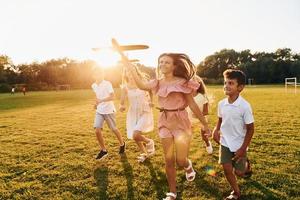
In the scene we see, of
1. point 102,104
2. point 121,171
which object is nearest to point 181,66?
point 121,171

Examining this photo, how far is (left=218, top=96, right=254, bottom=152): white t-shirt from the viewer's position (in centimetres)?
446

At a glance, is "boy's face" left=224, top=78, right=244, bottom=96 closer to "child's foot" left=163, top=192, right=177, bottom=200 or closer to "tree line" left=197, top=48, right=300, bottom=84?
"child's foot" left=163, top=192, right=177, bottom=200

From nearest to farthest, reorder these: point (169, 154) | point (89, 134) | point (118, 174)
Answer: point (169, 154) < point (118, 174) < point (89, 134)

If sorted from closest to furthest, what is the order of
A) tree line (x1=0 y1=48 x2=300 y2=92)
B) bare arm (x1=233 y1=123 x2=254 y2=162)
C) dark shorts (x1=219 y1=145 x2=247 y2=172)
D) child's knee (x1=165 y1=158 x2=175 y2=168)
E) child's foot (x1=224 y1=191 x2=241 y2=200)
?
bare arm (x1=233 y1=123 x2=254 y2=162) < dark shorts (x1=219 y1=145 x2=247 y2=172) < child's foot (x1=224 y1=191 x2=241 y2=200) < child's knee (x1=165 y1=158 x2=175 y2=168) < tree line (x1=0 y1=48 x2=300 y2=92)

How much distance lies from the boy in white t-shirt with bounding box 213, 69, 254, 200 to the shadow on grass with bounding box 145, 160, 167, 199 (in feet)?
3.39

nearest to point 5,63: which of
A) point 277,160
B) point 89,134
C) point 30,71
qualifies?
point 30,71

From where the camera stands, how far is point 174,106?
15.6ft

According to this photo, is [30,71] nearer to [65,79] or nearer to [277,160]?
[65,79]

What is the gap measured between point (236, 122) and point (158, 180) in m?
1.90

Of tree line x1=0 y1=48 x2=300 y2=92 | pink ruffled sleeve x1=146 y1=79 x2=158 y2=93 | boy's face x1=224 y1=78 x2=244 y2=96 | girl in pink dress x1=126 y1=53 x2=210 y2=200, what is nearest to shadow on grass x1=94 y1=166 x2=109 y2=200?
girl in pink dress x1=126 y1=53 x2=210 y2=200

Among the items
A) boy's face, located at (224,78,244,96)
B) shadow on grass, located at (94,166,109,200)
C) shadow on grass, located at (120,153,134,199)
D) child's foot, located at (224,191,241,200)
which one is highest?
boy's face, located at (224,78,244,96)

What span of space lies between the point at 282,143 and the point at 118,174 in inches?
173

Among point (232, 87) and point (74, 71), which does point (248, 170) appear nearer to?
point (232, 87)

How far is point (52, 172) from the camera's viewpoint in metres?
6.58
